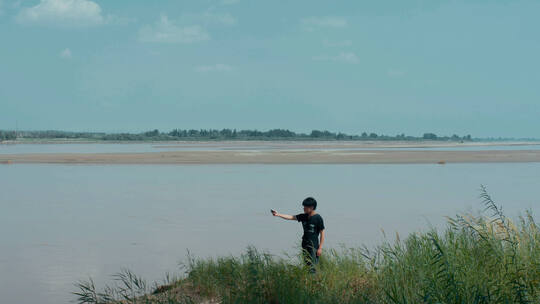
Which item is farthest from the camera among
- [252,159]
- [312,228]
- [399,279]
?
[252,159]

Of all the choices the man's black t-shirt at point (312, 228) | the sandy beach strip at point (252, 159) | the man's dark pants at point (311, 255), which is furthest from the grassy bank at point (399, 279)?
the sandy beach strip at point (252, 159)

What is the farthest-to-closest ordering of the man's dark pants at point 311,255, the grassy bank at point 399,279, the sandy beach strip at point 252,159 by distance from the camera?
the sandy beach strip at point 252,159 → the man's dark pants at point 311,255 → the grassy bank at point 399,279

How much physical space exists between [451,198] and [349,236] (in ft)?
32.8

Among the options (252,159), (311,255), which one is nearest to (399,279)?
(311,255)

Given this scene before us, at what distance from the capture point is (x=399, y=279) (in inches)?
296

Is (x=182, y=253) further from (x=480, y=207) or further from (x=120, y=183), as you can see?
(x=120, y=183)

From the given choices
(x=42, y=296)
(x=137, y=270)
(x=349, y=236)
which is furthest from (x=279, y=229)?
(x=42, y=296)

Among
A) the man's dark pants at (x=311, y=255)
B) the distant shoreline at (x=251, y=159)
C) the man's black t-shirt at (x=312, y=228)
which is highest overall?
the man's black t-shirt at (x=312, y=228)

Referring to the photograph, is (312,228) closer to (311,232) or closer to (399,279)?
(311,232)

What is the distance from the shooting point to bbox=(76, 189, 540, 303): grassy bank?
6.77m

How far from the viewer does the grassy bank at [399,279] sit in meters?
6.77

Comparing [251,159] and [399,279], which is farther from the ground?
[399,279]

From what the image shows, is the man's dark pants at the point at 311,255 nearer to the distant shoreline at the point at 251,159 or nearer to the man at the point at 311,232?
the man at the point at 311,232

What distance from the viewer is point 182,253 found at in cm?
1291
